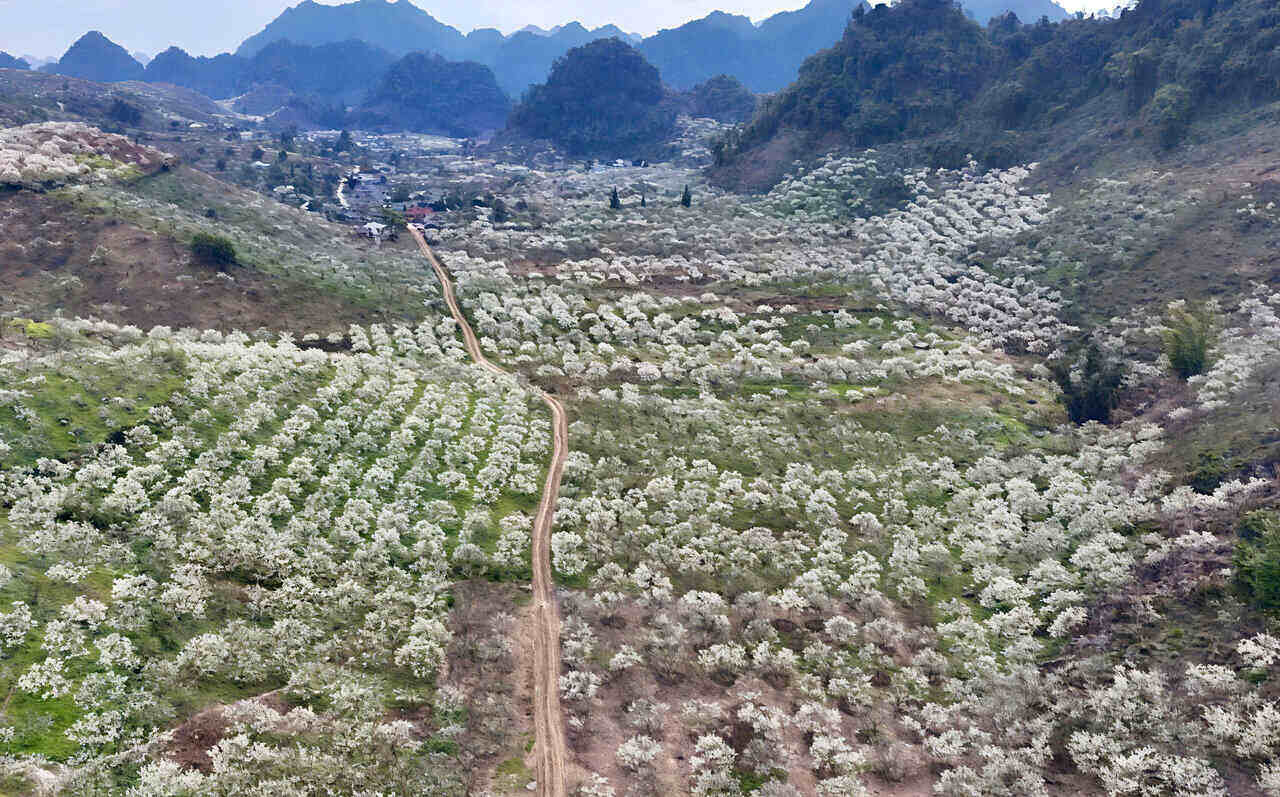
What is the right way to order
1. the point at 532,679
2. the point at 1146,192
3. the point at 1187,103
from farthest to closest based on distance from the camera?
the point at 1187,103
the point at 1146,192
the point at 532,679

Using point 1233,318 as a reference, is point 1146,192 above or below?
above

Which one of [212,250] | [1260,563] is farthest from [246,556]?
[212,250]

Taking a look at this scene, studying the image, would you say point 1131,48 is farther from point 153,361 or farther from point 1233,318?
point 153,361

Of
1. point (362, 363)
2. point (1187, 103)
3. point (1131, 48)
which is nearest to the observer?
point (362, 363)

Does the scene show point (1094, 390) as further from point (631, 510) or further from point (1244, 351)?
point (631, 510)

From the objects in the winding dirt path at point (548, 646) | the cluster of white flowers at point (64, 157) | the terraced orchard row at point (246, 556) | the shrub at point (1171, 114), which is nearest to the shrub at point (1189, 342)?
the winding dirt path at point (548, 646)

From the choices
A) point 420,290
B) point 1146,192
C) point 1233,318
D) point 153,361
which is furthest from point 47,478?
point 1146,192
